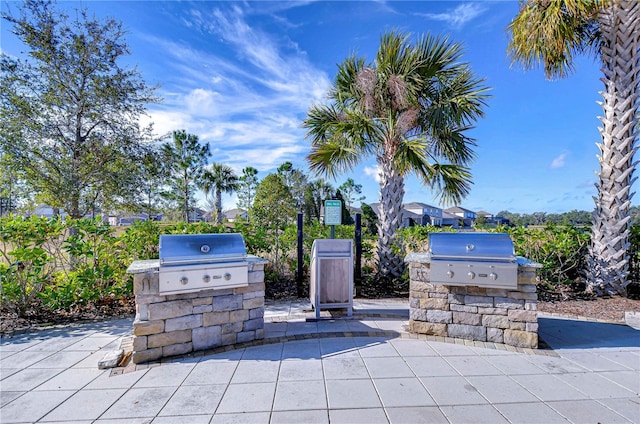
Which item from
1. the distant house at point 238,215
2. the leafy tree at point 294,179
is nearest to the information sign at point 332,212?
the distant house at point 238,215

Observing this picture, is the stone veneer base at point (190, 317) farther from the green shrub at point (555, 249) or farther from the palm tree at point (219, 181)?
the palm tree at point (219, 181)

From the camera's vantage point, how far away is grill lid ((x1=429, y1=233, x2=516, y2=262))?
3.24m

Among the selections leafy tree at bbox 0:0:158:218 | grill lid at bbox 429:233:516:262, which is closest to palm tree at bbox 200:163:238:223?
leafy tree at bbox 0:0:158:218

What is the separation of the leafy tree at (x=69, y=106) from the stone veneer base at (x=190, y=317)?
412 cm

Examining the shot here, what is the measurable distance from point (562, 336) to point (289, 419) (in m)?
3.57

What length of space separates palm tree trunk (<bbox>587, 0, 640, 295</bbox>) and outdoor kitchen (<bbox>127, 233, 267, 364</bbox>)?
594 cm

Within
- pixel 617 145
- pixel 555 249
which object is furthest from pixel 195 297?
pixel 617 145

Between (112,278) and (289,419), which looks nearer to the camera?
(289,419)

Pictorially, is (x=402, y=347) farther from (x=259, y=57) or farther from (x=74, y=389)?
(x=259, y=57)

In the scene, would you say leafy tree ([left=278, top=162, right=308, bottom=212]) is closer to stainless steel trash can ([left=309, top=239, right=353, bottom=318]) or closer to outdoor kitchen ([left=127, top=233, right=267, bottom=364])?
stainless steel trash can ([left=309, top=239, right=353, bottom=318])

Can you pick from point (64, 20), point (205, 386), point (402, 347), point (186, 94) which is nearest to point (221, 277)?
point (205, 386)

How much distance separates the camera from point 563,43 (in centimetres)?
519

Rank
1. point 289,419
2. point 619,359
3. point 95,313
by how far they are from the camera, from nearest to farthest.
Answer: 1. point 289,419
2. point 619,359
3. point 95,313

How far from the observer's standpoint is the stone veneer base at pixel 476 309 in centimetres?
321
